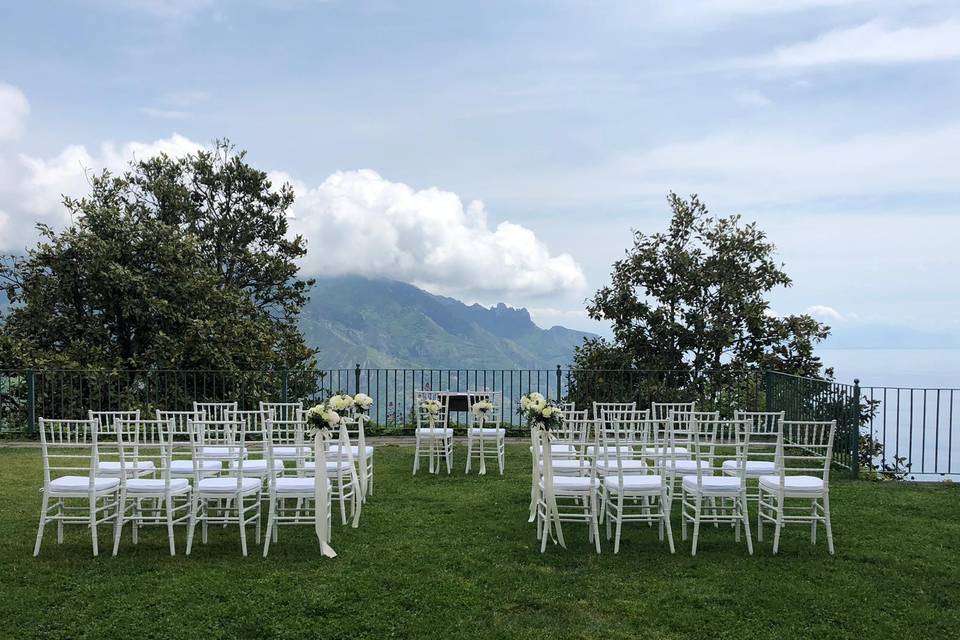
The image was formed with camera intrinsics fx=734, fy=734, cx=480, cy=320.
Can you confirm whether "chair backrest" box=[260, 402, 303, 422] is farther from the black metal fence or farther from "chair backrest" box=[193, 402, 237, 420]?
the black metal fence

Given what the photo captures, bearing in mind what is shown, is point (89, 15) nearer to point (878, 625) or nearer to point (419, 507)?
point (419, 507)

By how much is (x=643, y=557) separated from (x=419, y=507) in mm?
2623

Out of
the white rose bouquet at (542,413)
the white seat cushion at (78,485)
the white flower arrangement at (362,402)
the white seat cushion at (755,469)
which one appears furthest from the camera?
the white flower arrangement at (362,402)

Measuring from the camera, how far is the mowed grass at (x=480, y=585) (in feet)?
14.5

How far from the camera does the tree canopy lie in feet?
49.4

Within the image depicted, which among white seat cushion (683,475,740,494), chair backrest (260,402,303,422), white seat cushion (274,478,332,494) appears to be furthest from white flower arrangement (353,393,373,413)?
white seat cushion (683,475,740,494)

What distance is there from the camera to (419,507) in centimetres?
761

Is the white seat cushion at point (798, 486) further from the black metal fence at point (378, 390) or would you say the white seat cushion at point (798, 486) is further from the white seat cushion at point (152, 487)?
the black metal fence at point (378, 390)

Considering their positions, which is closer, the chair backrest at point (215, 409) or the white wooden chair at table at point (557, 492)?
the white wooden chair at table at point (557, 492)

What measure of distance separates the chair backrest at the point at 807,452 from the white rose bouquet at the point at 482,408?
346 centimetres

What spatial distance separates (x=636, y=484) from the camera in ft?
19.7

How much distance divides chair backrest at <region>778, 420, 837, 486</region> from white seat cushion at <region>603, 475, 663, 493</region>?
0.99 m

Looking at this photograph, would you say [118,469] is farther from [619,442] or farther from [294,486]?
[619,442]

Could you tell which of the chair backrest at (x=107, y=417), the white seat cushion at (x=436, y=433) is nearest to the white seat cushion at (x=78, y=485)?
the chair backrest at (x=107, y=417)
